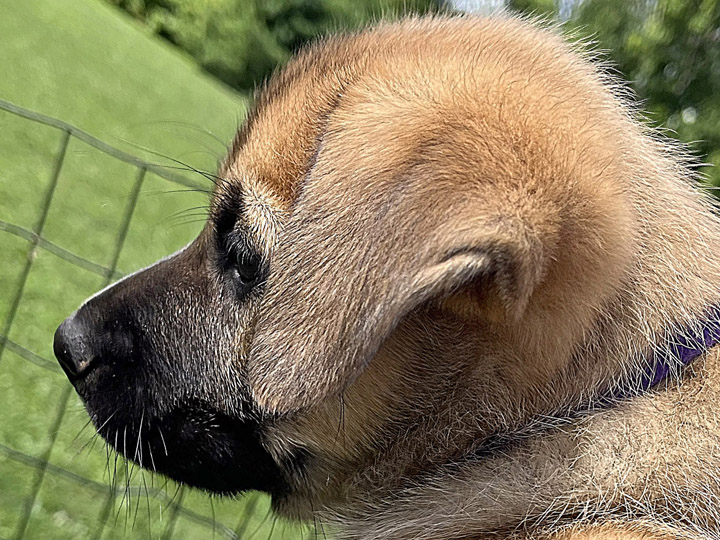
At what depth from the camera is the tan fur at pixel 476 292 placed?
1.36m

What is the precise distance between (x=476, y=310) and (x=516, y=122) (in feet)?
1.30

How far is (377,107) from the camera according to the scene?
1537 mm

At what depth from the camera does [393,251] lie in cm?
133

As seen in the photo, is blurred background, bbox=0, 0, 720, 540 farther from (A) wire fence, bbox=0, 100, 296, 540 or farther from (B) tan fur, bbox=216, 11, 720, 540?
(B) tan fur, bbox=216, 11, 720, 540

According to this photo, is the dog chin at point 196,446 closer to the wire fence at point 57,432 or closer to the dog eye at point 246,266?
the dog eye at point 246,266

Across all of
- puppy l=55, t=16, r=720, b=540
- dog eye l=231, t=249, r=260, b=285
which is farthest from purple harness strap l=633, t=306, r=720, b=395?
dog eye l=231, t=249, r=260, b=285

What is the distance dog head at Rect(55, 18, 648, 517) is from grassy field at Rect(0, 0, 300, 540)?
58 cm

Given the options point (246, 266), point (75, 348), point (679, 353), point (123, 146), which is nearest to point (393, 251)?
point (246, 266)

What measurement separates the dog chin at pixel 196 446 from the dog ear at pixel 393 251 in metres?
0.32

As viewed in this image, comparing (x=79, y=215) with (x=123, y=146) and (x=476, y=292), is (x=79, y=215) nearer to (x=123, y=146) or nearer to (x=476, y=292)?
(x=123, y=146)

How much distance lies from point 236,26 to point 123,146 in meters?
9.23

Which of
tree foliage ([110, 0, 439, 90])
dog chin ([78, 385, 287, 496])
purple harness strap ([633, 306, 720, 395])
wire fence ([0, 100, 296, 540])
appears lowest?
tree foliage ([110, 0, 439, 90])

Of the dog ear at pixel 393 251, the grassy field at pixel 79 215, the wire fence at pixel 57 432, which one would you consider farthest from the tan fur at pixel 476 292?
the wire fence at pixel 57 432

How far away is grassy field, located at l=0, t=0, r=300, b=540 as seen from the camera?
3.87 m
